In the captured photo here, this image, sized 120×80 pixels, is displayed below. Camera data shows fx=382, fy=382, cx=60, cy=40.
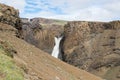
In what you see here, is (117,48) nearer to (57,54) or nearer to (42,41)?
(57,54)

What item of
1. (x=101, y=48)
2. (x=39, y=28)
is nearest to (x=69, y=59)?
(x=101, y=48)

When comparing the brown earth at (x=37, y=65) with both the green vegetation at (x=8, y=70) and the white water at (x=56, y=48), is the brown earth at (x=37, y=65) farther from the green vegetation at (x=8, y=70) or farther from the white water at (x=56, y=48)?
the white water at (x=56, y=48)

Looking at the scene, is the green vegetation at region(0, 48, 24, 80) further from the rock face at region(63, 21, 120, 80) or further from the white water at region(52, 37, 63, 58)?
the white water at region(52, 37, 63, 58)

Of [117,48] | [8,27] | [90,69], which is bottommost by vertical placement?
[90,69]

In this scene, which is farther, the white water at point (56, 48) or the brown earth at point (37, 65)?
the white water at point (56, 48)

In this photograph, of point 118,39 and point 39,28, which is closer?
point 118,39

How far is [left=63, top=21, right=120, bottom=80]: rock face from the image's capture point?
3647 inches

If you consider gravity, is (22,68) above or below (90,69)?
above

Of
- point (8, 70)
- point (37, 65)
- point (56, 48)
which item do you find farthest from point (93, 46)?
point (8, 70)

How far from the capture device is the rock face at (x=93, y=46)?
304 ft

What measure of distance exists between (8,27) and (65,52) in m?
59.0

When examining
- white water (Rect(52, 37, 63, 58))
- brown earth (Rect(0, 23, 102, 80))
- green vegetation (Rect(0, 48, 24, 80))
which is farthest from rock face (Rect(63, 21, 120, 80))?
green vegetation (Rect(0, 48, 24, 80))

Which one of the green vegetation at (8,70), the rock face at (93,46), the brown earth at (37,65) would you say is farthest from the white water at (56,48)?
the green vegetation at (8,70)

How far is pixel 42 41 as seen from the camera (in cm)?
12350
